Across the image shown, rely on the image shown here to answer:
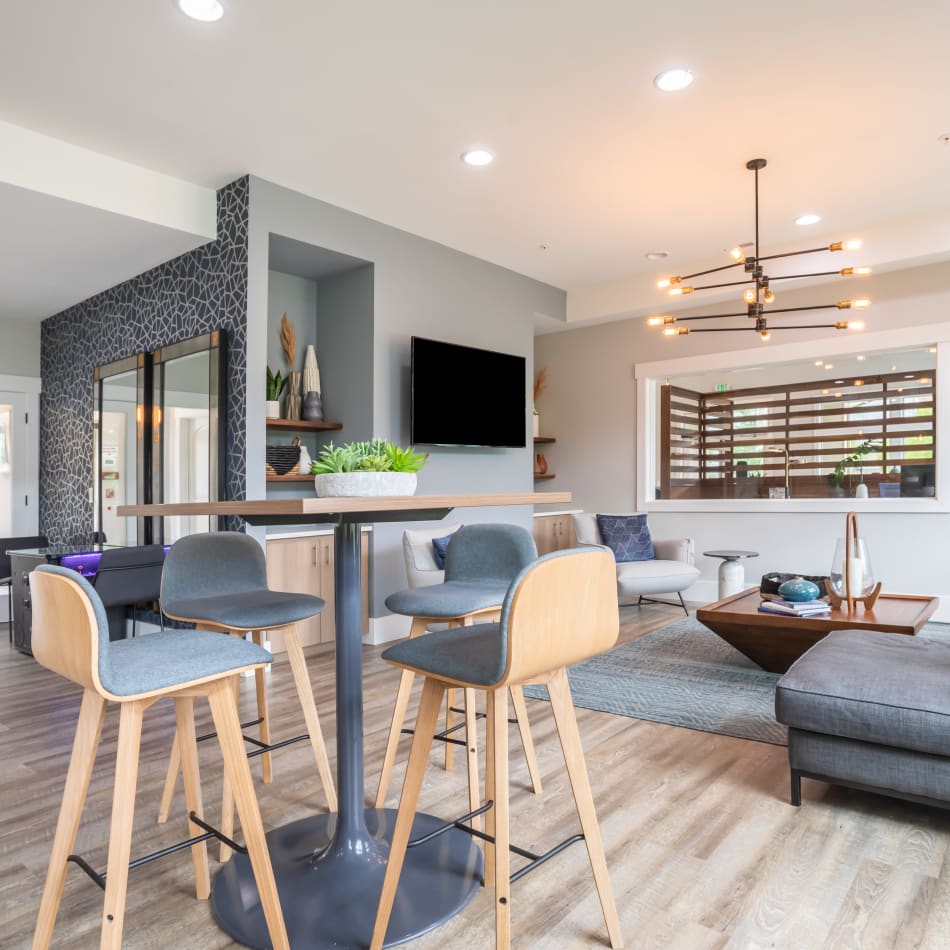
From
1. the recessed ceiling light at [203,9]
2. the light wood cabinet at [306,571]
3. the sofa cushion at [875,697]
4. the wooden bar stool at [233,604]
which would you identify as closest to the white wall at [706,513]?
the light wood cabinet at [306,571]

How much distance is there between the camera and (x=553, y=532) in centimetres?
666

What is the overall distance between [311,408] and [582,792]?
390 centimetres

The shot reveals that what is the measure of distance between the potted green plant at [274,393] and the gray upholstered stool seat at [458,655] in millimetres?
3512

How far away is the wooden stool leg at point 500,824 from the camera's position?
138 cm

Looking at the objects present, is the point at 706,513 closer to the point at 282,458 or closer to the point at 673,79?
the point at 282,458

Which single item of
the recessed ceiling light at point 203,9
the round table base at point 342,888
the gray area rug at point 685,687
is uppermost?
the recessed ceiling light at point 203,9

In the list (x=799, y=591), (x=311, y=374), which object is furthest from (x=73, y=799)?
(x=311, y=374)

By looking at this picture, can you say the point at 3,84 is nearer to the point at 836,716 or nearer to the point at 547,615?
the point at 547,615

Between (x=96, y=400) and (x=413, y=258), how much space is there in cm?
275

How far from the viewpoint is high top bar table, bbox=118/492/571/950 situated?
5.22 ft

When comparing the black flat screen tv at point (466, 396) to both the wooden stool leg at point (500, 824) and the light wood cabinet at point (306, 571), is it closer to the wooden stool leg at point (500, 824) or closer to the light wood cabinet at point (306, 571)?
the light wood cabinet at point (306, 571)

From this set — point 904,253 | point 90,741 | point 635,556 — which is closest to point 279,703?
point 90,741

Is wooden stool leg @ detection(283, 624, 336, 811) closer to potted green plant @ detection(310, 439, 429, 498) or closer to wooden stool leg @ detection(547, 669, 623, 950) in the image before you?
potted green plant @ detection(310, 439, 429, 498)

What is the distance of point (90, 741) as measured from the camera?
4.62 feet
